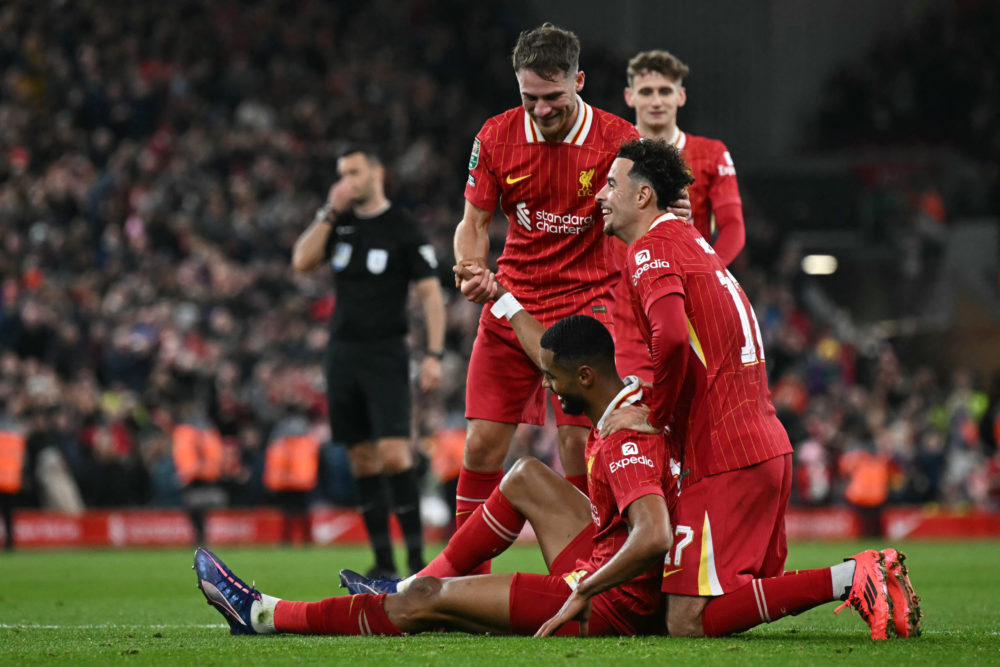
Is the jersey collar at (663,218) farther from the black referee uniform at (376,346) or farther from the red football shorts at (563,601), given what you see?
the black referee uniform at (376,346)

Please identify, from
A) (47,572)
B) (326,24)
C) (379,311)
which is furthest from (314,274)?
(379,311)

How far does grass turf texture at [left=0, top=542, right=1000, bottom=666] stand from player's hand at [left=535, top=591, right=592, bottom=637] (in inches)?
2.0

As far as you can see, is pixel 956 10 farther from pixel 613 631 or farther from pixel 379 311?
pixel 613 631

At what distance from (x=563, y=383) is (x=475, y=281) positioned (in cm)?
104

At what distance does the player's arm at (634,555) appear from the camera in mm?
4586

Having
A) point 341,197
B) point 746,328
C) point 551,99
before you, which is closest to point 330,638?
point 746,328

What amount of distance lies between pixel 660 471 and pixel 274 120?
16.9m

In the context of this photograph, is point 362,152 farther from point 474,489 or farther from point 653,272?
point 653,272

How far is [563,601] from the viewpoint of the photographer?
4.90 metres

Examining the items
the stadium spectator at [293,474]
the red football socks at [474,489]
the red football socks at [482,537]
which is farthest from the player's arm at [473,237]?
the stadium spectator at [293,474]

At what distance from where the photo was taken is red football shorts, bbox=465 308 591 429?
21.1 ft

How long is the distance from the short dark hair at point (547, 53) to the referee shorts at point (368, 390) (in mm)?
2807

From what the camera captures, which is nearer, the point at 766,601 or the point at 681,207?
the point at 766,601

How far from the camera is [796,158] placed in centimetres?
2525
